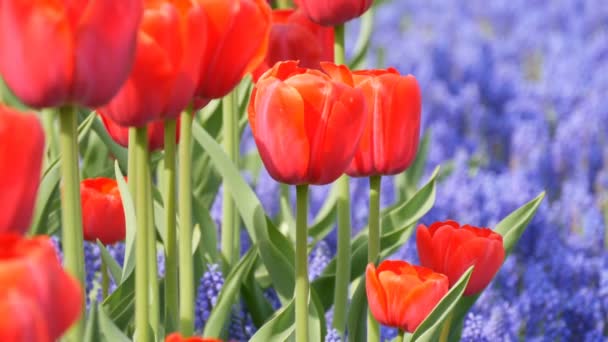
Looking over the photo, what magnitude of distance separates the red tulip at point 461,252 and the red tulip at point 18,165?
1.78ft

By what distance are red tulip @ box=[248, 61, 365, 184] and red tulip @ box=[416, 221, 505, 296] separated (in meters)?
0.19

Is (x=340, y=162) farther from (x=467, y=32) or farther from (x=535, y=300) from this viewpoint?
(x=467, y=32)

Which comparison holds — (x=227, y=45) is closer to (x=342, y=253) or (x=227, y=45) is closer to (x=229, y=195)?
(x=342, y=253)

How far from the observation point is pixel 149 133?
130 centimetres

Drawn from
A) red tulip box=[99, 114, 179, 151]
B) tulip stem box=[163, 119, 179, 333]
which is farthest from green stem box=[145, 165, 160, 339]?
red tulip box=[99, 114, 179, 151]

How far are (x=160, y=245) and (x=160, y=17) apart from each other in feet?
2.33

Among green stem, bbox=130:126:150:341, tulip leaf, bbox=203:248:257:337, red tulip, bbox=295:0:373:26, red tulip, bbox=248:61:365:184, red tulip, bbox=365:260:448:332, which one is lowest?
tulip leaf, bbox=203:248:257:337

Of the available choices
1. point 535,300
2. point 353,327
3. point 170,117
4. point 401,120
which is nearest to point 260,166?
point 535,300

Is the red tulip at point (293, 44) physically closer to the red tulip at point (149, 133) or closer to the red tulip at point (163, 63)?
the red tulip at point (149, 133)

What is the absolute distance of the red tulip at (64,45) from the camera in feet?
2.68

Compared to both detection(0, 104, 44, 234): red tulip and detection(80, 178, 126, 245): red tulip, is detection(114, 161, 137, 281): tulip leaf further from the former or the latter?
detection(0, 104, 44, 234): red tulip

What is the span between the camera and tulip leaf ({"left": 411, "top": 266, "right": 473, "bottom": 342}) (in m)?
1.12

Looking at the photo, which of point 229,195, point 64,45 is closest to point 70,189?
point 64,45

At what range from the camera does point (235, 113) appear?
1.50m
